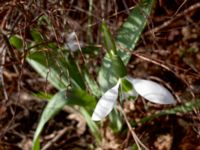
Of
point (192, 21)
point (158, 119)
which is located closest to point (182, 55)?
point (192, 21)

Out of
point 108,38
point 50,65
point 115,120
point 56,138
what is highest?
point 108,38

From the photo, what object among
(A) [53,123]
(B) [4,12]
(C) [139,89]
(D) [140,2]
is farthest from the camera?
(A) [53,123]

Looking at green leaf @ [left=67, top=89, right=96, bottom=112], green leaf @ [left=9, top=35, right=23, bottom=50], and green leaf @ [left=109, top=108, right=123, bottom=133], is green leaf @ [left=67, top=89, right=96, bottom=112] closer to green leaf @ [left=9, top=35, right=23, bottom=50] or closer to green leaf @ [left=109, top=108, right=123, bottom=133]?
green leaf @ [left=109, top=108, right=123, bottom=133]

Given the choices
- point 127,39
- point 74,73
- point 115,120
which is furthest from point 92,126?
point 127,39

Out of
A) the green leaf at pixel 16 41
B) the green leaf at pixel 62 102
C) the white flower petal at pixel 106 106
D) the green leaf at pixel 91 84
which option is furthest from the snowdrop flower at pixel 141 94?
the green leaf at pixel 16 41

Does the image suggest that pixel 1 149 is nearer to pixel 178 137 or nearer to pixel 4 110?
pixel 4 110

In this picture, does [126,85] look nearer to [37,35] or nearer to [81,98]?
[81,98]
